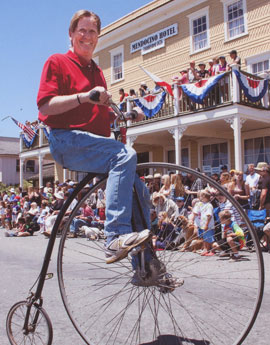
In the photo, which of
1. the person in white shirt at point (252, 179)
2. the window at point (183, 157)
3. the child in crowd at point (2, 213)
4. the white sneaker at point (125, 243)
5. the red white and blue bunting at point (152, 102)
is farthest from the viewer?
the child in crowd at point (2, 213)

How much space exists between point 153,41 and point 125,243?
20.4m

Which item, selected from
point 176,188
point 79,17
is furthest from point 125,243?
point 79,17

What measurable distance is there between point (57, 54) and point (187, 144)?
18.2m

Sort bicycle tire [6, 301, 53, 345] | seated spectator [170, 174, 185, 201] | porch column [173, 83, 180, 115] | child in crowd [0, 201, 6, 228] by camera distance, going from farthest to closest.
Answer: child in crowd [0, 201, 6, 228]
porch column [173, 83, 180, 115]
seated spectator [170, 174, 185, 201]
bicycle tire [6, 301, 53, 345]

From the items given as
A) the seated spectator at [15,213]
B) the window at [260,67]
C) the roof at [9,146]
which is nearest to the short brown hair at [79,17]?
the window at [260,67]

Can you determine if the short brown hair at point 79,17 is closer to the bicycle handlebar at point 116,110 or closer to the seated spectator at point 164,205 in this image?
the bicycle handlebar at point 116,110

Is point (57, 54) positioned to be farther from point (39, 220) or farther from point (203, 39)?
point (203, 39)

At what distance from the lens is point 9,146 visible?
5775cm

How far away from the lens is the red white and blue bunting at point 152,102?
56.6 ft

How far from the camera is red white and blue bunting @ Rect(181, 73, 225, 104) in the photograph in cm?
1479

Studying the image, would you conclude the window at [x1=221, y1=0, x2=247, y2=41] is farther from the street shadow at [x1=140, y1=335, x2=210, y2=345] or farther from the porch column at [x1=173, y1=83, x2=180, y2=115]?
the street shadow at [x1=140, y1=335, x2=210, y2=345]

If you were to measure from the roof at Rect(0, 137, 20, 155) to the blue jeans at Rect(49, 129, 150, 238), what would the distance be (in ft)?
173

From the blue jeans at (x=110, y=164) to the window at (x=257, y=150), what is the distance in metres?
15.1

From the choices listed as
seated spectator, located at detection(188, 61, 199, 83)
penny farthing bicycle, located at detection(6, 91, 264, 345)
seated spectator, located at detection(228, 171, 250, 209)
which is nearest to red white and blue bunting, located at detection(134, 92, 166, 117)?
seated spectator, located at detection(188, 61, 199, 83)
